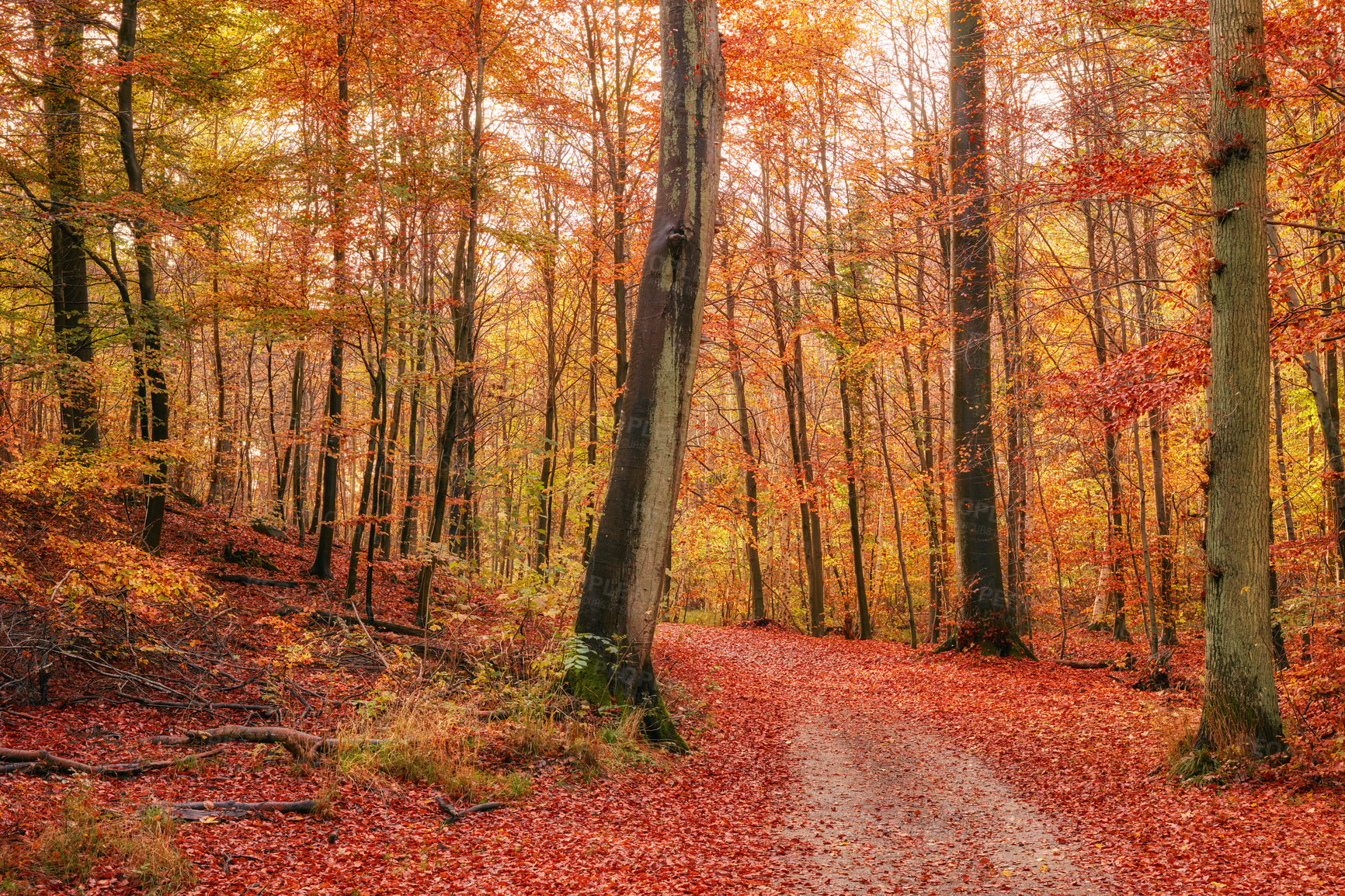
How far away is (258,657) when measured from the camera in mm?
7836

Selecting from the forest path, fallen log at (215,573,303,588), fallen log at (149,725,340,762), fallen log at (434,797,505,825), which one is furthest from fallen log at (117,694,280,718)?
fallen log at (215,573,303,588)

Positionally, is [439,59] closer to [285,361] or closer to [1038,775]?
[1038,775]

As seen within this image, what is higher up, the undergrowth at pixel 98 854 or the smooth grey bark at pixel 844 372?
the smooth grey bark at pixel 844 372

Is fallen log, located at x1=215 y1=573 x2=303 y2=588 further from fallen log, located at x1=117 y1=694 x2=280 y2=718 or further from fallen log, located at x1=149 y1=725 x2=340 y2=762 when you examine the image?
fallen log, located at x1=149 y1=725 x2=340 y2=762

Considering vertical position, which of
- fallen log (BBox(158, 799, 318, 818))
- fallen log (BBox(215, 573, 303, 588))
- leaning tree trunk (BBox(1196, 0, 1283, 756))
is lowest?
fallen log (BBox(158, 799, 318, 818))

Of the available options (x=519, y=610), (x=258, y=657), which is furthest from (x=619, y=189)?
(x=258, y=657)

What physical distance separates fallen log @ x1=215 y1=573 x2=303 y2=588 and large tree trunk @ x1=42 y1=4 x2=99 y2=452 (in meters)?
2.61

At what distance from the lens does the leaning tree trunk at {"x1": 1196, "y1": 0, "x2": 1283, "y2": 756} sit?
596cm

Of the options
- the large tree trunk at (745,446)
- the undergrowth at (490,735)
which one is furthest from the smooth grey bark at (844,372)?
the undergrowth at (490,735)

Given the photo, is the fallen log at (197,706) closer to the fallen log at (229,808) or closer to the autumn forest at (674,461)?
the autumn forest at (674,461)

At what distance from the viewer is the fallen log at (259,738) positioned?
5535 millimetres

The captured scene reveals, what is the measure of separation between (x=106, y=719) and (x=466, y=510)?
13.2m

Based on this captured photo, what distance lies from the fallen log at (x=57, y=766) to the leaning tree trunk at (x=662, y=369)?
361cm

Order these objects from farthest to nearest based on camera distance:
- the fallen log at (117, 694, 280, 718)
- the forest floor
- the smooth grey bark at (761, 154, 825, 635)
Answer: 1. the smooth grey bark at (761, 154, 825, 635)
2. the fallen log at (117, 694, 280, 718)
3. the forest floor
